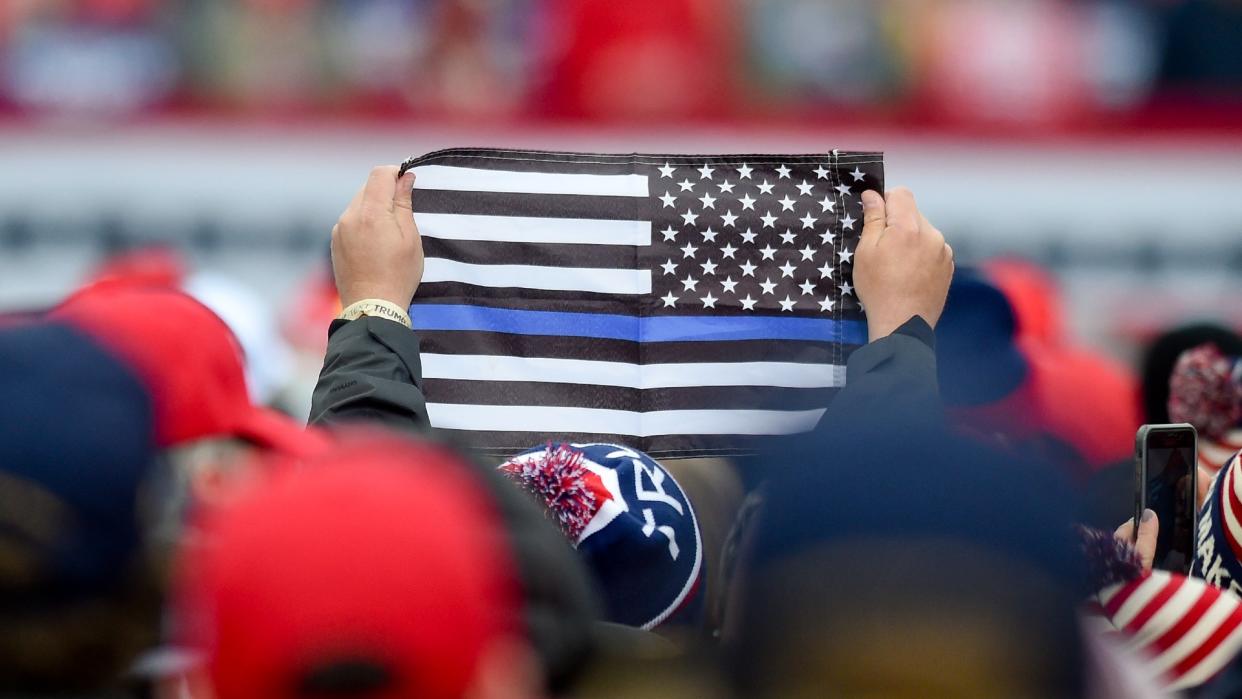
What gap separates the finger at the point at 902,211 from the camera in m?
2.42

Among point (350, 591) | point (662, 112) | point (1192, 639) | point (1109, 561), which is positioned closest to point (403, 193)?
point (1109, 561)

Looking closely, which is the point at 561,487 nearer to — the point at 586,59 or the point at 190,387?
the point at 190,387

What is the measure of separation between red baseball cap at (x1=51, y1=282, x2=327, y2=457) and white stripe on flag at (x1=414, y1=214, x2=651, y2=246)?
0.81m

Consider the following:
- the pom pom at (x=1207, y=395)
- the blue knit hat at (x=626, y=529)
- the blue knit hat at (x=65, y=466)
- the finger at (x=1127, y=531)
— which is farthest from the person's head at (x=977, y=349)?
the blue knit hat at (x=65, y=466)

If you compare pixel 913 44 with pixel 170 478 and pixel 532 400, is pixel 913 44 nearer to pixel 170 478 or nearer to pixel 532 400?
pixel 532 400

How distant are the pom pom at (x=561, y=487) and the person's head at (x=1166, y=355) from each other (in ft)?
6.04

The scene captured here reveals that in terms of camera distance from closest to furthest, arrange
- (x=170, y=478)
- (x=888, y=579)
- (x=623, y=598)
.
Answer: (x=888, y=579) < (x=170, y=478) < (x=623, y=598)

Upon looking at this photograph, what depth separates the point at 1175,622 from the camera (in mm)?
1969

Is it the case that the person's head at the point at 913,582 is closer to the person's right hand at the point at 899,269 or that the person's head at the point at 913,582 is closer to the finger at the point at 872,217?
the person's right hand at the point at 899,269

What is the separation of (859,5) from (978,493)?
8.68 metres

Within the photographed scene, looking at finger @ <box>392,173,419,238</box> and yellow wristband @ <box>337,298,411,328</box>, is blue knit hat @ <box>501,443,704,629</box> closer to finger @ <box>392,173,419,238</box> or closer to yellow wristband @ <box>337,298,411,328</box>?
yellow wristband @ <box>337,298,411,328</box>

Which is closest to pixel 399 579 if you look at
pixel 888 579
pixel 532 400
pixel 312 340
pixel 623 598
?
pixel 888 579

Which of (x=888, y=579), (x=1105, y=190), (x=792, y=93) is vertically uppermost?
(x=792, y=93)

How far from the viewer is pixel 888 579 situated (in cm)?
131
